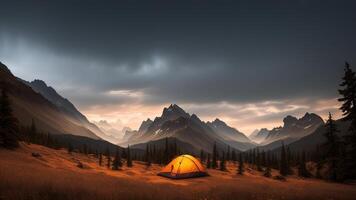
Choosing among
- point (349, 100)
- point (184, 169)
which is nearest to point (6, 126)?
point (184, 169)

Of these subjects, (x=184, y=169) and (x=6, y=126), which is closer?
(x=184, y=169)

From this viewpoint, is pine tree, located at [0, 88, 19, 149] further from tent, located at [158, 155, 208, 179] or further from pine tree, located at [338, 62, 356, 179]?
pine tree, located at [338, 62, 356, 179]

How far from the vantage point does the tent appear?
124 ft

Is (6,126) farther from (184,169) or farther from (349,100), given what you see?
(349,100)

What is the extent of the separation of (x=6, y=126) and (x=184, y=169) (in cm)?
2675

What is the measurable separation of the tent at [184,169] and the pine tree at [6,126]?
2298cm

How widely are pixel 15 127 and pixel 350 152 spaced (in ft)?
149

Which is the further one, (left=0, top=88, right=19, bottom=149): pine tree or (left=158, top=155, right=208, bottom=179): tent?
(left=0, top=88, right=19, bottom=149): pine tree

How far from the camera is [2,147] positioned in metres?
39.9

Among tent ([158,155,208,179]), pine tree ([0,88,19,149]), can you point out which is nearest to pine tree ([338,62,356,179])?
tent ([158,155,208,179])

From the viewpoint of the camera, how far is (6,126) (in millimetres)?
41844

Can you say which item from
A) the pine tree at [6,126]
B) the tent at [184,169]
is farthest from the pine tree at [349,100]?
the pine tree at [6,126]

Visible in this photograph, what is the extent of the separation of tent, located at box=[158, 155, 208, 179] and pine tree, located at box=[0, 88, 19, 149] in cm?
2298

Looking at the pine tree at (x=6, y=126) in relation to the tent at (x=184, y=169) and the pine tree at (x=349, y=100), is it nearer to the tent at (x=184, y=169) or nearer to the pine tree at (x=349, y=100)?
the tent at (x=184, y=169)
